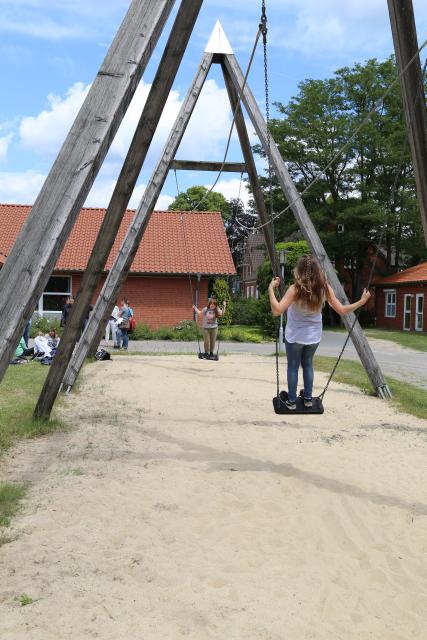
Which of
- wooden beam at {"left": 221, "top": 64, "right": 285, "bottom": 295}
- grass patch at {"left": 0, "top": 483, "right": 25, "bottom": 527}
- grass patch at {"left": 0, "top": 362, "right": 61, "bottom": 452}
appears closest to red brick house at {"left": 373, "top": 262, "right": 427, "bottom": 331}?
wooden beam at {"left": 221, "top": 64, "right": 285, "bottom": 295}

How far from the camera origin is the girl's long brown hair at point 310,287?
5.62 m

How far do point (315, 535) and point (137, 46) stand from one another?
3156 mm

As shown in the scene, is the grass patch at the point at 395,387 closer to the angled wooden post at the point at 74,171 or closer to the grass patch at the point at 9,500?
the grass patch at the point at 9,500

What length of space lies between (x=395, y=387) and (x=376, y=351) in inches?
426

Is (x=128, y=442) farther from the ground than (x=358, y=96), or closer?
closer

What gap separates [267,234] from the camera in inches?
455

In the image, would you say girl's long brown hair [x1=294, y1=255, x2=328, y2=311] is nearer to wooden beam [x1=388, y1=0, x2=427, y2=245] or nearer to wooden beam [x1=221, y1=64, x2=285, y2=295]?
wooden beam [x1=388, y1=0, x2=427, y2=245]

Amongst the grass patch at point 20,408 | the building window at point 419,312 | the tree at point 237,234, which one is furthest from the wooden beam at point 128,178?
the tree at point 237,234

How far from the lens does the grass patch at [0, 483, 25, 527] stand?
431 cm

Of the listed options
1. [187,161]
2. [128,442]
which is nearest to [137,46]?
[128,442]

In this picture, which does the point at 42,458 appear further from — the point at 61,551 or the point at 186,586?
the point at 186,586

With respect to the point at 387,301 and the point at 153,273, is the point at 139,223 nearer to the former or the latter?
the point at 153,273

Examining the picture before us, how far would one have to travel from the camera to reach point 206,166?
11125mm

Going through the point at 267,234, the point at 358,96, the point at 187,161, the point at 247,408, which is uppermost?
the point at 358,96
